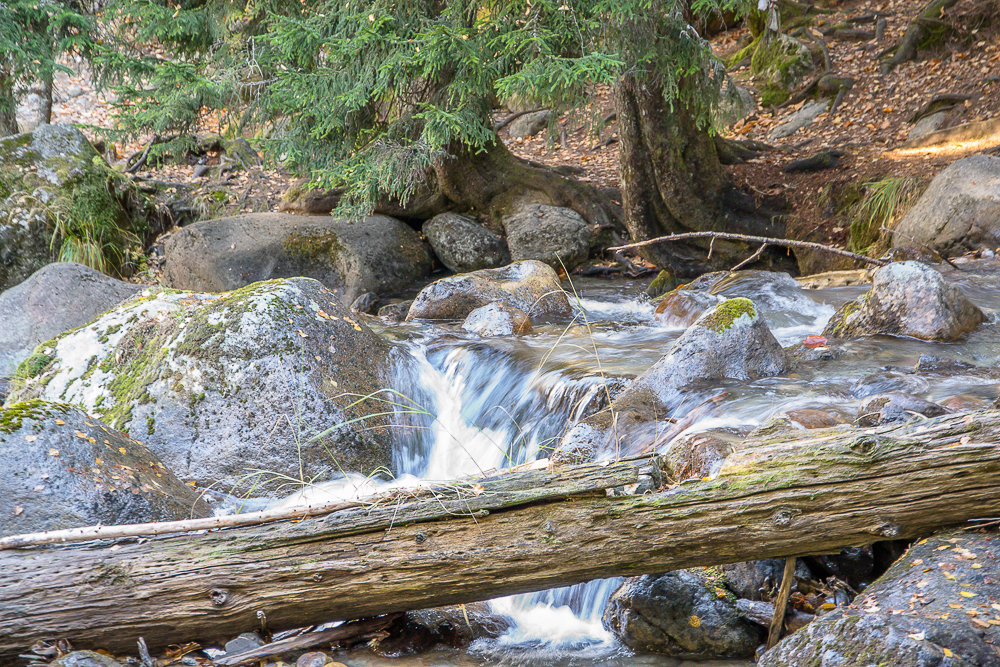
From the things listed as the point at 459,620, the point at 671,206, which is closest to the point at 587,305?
the point at 671,206

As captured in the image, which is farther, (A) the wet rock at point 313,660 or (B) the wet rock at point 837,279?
(B) the wet rock at point 837,279

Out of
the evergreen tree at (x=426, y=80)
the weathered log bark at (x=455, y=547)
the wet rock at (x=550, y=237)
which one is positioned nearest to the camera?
the weathered log bark at (x=455, y=547)

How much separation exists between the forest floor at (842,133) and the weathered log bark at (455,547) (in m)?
5.97

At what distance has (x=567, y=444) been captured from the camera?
4.32m

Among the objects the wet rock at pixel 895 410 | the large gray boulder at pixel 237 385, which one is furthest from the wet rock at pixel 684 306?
the wet rock at pixel 895 410

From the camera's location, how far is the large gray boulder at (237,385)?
4.95 metres

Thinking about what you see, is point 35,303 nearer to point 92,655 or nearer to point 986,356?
point 92,655

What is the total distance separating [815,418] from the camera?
3.88 metres

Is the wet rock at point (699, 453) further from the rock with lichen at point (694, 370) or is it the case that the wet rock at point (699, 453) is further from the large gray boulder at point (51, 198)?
the large gray boulder at point (51, 198)

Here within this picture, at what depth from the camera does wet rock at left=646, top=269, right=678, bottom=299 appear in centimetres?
875

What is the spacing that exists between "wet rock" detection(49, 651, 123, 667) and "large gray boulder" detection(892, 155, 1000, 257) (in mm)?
8097

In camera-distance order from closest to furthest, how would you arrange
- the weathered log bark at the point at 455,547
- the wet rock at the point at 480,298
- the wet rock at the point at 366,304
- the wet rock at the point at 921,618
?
the wet rock at the point at 921,618 → the weathered log bark at the point at 455,547 → the wet rock at the point at 480,298 → the wet rock at the point at 366,304

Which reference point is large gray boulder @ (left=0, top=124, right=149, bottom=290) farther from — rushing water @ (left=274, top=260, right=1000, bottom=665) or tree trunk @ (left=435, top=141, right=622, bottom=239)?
rushing water @ (left=274, top=260, right=1000, bottom=665)

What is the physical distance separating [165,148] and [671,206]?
647 centimetres
